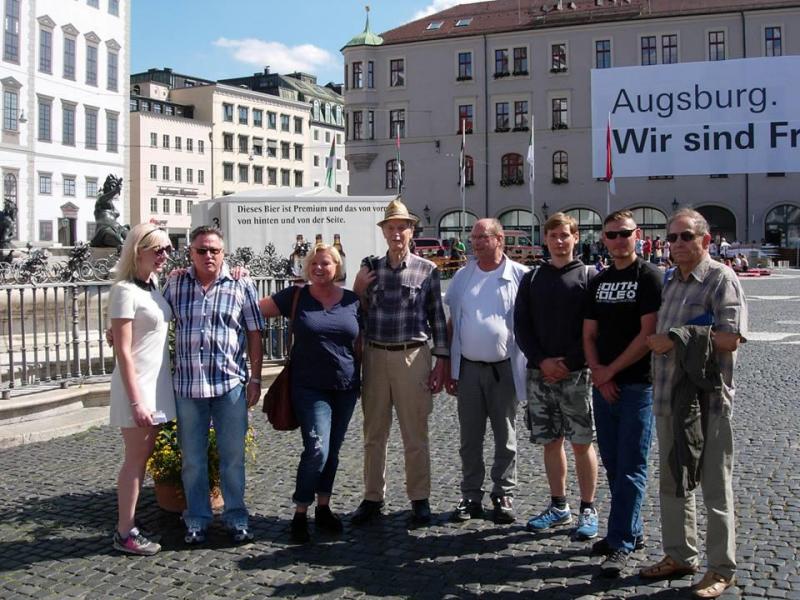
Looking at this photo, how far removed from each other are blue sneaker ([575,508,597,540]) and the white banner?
627 centimetres

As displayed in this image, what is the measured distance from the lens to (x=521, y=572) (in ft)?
15.1

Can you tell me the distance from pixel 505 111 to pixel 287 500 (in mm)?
51772

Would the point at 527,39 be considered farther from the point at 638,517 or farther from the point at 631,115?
the point at 638,517

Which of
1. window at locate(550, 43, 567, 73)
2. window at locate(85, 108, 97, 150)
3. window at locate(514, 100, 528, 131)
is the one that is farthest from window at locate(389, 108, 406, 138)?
window at locate(85, 108, 97, 150)

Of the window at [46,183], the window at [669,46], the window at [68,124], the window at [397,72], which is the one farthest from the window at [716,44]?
the window at [46,183]

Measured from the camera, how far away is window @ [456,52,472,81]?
56.6 m

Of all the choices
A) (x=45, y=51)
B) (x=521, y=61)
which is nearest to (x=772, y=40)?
(x=521, y=61)

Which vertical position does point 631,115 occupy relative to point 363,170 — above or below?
below

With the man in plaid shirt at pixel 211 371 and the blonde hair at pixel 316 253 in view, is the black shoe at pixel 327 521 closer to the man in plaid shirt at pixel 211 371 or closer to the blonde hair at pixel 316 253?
the man in plaid shirt at pixel 211 371

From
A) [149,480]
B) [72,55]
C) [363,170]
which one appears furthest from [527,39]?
[149,480]

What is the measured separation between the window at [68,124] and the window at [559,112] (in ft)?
93.6

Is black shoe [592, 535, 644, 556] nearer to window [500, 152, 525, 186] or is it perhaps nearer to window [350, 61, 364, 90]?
window [500, 152, 525, 186]

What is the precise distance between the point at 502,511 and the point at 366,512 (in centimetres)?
82

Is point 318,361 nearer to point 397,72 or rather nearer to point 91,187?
point 91,187
